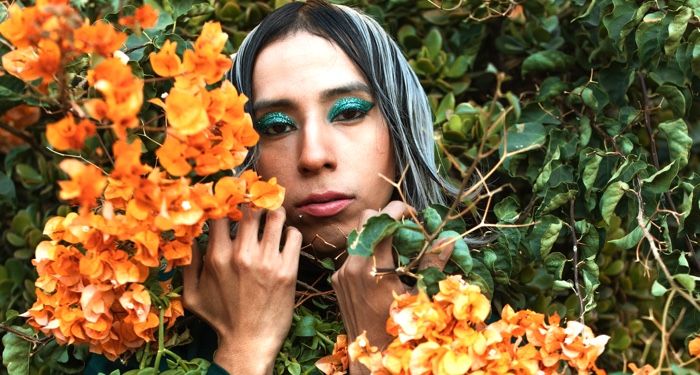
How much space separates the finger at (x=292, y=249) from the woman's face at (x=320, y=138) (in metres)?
0.07

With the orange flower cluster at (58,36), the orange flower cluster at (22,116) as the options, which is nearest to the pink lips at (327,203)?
the orange flower cluster at (58,36)

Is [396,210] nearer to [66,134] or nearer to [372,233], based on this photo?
[372,233]

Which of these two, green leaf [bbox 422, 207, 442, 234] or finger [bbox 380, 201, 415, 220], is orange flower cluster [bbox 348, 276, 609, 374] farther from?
finger [bbox 380, 201, 415, 220]

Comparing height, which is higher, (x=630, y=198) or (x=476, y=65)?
(x=630, y=198)

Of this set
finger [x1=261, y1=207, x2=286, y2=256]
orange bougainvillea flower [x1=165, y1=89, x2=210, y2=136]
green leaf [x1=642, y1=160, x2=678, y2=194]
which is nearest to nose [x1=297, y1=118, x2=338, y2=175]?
finger [x1=261, y1=207, x2=286, y2=256]

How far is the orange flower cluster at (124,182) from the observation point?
1.10 m

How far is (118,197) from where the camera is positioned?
1263mm

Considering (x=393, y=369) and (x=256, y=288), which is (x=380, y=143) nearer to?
(x=256, y=288)

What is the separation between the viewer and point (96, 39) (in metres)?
1.14

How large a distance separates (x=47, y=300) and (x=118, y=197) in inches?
11.3

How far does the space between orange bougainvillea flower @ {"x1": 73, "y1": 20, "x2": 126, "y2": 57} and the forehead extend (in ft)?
1.81

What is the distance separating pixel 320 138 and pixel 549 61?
2.62 feet

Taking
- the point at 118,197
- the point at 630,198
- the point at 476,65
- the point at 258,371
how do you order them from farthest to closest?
the point at 476,65 < the point at 630,198 < the point at 258,371 < the point at 118,197

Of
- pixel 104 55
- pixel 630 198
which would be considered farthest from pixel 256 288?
pixel 630 198
